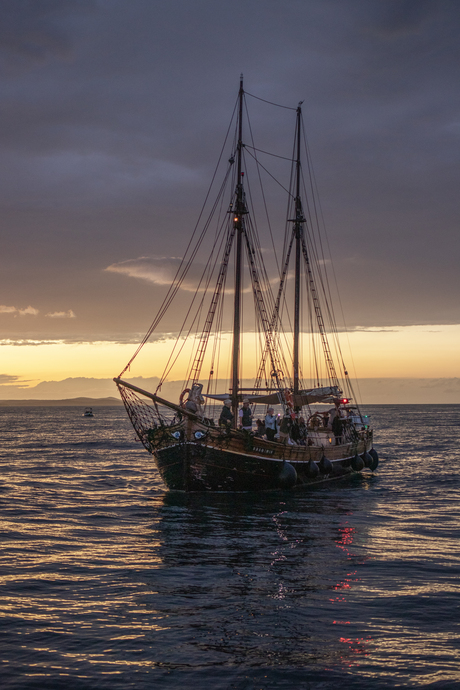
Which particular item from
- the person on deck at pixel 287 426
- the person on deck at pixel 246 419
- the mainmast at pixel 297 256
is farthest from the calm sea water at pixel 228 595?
the mainmast at pixel 297 256

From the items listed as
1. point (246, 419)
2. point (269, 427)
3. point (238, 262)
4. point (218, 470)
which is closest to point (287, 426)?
point (269, 427)

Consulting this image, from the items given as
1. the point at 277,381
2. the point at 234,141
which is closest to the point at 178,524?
the point at 277,381

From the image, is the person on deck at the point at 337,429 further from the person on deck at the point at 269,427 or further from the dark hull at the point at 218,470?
the person on deck at the point at 269,427

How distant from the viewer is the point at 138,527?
21672mm

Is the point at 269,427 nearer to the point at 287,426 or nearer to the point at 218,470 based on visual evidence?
the point at 287,426

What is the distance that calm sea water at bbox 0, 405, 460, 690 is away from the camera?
965 centimetres

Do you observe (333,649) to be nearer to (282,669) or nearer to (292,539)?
(282,669)

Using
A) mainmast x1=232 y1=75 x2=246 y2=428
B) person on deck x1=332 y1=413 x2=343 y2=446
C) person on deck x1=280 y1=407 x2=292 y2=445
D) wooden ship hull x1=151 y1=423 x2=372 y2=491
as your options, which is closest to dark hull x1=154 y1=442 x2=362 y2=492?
wooden ship hull x1=151 y1=423 x2=372 y2=491

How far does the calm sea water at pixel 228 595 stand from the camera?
9.65m

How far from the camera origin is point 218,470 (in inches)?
1094

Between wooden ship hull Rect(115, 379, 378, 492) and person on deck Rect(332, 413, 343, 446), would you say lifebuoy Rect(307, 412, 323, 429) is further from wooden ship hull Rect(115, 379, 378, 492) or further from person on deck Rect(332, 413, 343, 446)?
wooden ship hull Rect(115, 379, 378, 492)

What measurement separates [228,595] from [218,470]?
47.8 feet

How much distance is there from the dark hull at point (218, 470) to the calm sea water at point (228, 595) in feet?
2.89

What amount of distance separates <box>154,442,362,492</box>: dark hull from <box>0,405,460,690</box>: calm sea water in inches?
34.7
